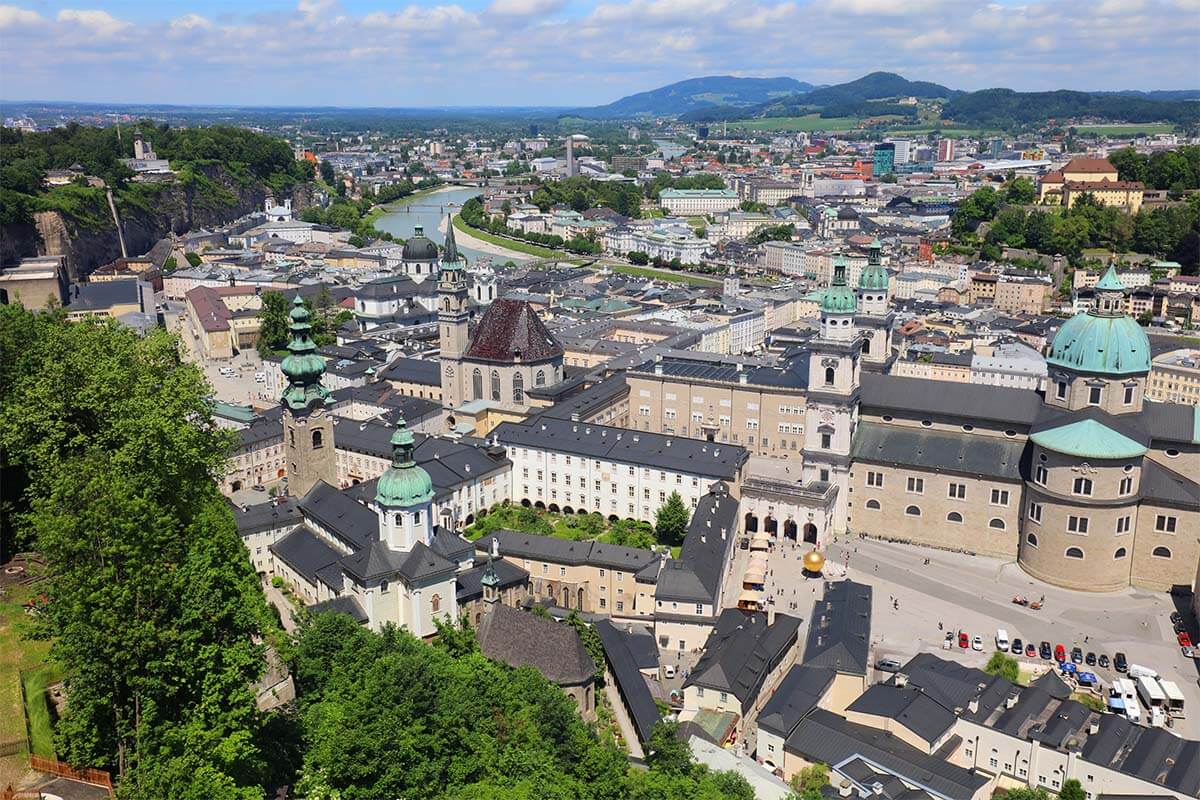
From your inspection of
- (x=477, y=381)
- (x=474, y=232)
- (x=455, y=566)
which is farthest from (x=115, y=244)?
(x=455, y=566)

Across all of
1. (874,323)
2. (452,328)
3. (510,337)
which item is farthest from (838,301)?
(452,328)

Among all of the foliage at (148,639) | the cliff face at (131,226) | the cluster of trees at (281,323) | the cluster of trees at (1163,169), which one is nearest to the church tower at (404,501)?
the foliage at (148,639)

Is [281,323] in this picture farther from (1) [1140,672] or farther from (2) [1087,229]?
(2) [1087,229]

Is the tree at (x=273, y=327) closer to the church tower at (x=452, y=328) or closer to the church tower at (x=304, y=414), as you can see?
the church tower at (x=452, y=328)

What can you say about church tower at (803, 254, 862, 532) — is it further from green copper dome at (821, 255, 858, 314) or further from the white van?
the white van

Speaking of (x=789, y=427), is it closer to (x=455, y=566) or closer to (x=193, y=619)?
(x=455, y=566)

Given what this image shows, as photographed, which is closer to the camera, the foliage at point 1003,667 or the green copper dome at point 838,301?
the foliage at point 1003,667
